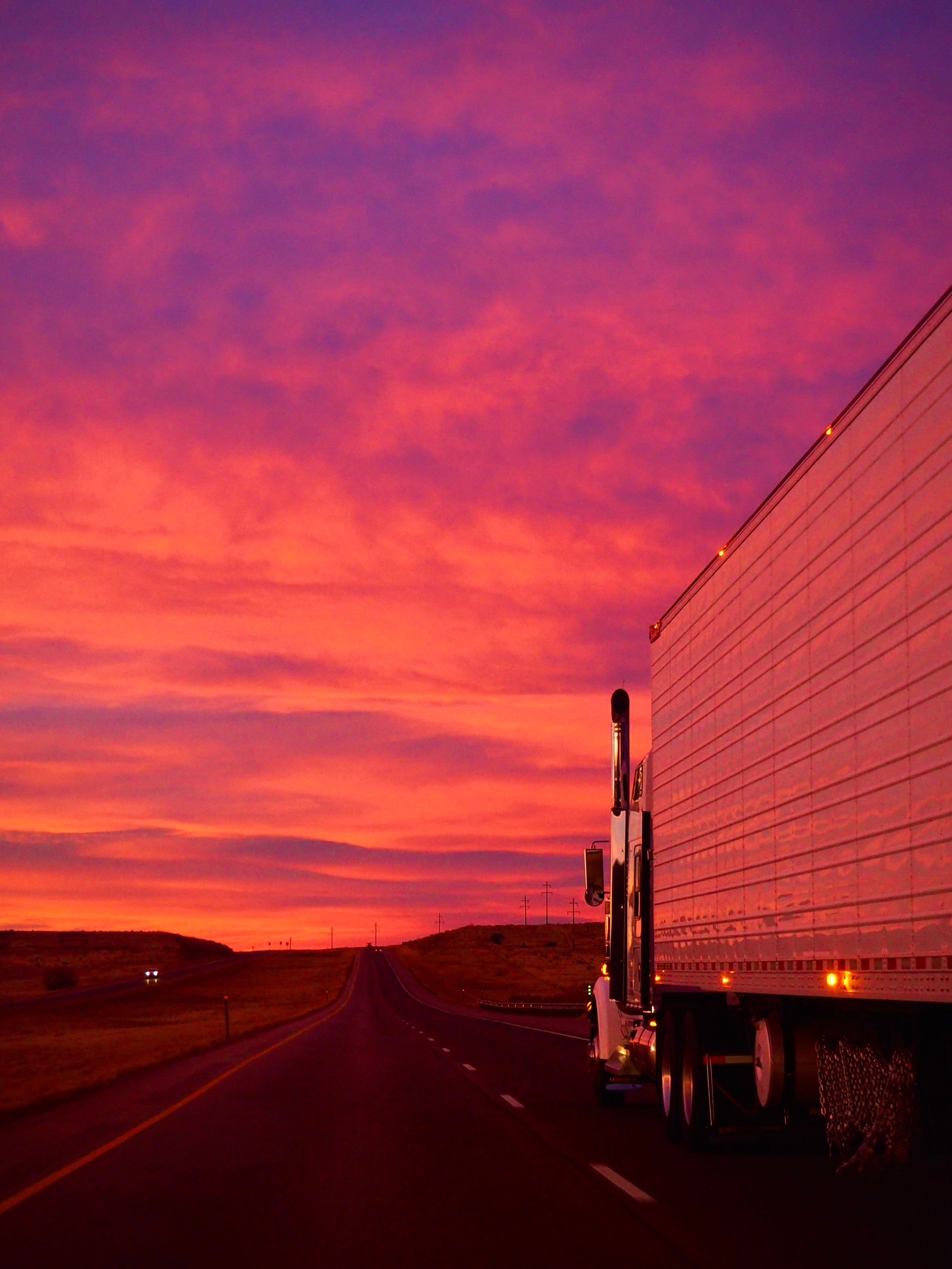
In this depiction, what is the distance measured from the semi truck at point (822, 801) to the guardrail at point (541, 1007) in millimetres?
40583

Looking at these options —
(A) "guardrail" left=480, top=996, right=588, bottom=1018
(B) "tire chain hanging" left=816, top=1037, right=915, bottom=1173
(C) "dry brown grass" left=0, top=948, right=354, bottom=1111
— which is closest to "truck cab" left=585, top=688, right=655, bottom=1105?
(B) "tire chain hanging" left=816, top=1037, right=915, bottom=1173

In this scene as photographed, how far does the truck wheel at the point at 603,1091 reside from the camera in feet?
61.7

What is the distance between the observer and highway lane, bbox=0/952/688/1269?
28.6 feet

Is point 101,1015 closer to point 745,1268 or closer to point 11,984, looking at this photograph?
point 11,984

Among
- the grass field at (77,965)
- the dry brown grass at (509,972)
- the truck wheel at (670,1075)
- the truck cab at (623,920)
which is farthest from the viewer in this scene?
the grass field at (77,965)

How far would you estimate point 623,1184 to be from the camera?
11367mm

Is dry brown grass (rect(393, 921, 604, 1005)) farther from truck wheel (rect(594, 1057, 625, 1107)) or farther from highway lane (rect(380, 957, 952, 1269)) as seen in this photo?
highway lane (rect(380, 957, 952, 1269))

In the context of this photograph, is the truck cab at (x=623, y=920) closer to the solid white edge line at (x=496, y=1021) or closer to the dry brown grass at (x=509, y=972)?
the solid white edge line at (x=496, y=1021)

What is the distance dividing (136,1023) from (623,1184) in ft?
214

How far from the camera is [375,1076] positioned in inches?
961

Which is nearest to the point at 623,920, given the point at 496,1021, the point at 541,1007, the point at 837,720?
the point at 837,720

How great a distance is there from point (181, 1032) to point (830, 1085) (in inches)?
1835

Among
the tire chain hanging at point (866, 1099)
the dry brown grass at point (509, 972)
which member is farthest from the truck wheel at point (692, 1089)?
the dry brown grass at point (509, 972)

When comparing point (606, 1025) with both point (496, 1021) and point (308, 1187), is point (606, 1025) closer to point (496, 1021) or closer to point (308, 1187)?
point (308, 1187)
